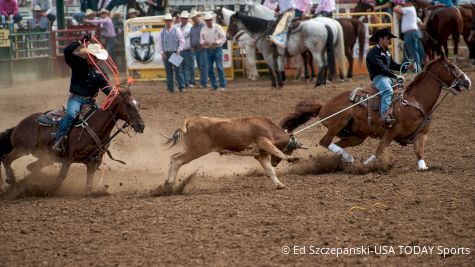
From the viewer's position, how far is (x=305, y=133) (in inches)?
578

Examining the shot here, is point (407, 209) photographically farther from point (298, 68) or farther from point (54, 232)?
point (298, 68)

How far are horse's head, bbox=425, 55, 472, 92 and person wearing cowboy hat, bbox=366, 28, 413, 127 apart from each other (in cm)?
46

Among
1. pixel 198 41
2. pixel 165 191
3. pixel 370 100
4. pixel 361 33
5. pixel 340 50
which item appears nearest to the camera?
pixel 165 191

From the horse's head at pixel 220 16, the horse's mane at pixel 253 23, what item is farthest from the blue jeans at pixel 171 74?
the horse's head at pixel 220 16

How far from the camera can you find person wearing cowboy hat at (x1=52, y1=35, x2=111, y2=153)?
10.1m

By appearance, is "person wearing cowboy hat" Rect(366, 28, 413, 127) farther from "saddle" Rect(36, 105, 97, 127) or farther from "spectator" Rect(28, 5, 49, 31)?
"spectator" Rect(28, 5, 49, 31)

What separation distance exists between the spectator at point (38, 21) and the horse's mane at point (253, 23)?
6.18 meters

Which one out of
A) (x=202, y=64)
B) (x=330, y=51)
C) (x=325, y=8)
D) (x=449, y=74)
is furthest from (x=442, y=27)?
(x=449, y=74)

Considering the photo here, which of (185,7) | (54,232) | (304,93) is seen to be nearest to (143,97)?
(304,93)

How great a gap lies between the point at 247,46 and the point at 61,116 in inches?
463

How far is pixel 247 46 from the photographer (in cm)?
2180

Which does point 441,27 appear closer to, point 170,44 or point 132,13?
→ point 170,44

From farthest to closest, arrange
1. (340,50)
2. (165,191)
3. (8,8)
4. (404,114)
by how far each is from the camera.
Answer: (8,8) < (340,50) < (404,114) < (165,191)

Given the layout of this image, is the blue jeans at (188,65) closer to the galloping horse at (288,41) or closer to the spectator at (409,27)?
the galloping horse at (288,41)
